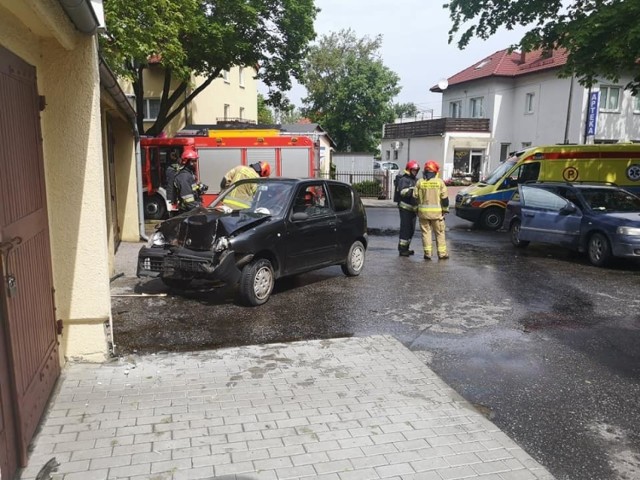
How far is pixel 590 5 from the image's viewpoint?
13.7 metres

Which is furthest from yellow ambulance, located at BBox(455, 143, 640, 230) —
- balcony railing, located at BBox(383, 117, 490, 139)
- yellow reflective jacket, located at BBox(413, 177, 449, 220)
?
balcony railing, located at BBox(383, 117, 490, 139)

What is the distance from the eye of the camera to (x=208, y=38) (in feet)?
63.9

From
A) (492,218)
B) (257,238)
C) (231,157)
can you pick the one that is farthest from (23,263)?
(492,218)

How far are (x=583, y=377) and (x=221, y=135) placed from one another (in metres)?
13.8

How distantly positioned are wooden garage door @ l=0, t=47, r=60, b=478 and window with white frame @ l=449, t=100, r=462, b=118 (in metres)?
35.3

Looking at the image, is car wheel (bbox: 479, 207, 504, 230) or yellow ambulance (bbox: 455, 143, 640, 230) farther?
car wheel (bbox: 479, 207, 504, 230)

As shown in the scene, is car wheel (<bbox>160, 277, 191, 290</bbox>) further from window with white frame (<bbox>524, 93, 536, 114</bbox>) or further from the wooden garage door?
window with white frame (<bbox>524, 93, 536, 114</bbox>)

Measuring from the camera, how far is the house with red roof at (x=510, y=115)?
27.7 metres

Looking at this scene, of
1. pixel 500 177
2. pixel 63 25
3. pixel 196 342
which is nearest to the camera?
pixel 63 25

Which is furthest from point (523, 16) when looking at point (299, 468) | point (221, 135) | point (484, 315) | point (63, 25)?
point (299, 468)

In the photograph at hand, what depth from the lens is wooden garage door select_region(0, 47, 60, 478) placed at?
3.09 metres

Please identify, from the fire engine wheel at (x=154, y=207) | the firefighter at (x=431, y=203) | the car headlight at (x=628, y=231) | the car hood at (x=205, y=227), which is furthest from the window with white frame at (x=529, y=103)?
the car hood at (x=205, y=227)

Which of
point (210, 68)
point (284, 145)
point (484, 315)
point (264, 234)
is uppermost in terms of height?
point (210, 68)

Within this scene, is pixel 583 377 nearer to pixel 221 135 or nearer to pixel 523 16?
pixel 523 16
